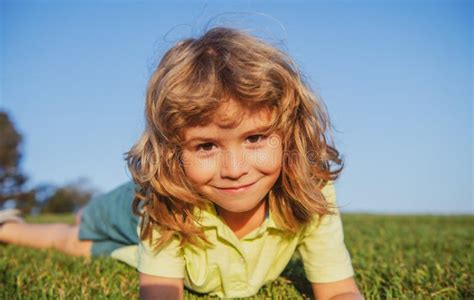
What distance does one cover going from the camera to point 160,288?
2779 mm

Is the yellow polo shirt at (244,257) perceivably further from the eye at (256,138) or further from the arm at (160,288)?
the eye at (256,138)

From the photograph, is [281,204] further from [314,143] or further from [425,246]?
[425,246]

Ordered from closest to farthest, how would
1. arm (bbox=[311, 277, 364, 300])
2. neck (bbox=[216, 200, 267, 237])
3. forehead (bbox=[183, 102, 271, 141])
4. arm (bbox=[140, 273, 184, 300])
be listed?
forehead (bbox=[183, 102, 271, 141]), arm (bbox=[140, 273, 184, 300]), arm (bbox=[311, 277, 364, 300]), neck (bbox=[216, 200, 267, 237])

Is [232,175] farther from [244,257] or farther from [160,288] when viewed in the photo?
[160,288]

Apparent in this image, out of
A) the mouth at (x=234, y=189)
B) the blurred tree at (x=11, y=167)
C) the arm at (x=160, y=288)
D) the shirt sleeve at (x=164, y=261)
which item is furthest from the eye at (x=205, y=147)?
the blurred tree at (x=11, y=167)

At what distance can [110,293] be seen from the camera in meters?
2.74

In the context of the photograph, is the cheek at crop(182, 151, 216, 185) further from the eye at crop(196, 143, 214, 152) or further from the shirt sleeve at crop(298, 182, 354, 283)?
the shirt sleeve at crop(298, 182, 354, 283)

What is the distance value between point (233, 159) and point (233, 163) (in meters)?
0.02

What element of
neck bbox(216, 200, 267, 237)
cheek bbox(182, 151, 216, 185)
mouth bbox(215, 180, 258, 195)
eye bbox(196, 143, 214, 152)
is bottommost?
neck bbox(216, 200, 267, 237)

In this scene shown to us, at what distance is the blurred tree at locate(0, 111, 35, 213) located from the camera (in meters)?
28.6

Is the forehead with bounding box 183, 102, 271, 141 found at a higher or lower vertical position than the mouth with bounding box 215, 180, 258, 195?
higher

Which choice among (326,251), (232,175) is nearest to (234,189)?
(232,175)

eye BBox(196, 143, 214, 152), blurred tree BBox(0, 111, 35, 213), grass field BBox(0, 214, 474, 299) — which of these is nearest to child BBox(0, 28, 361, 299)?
eye BBox(196, 143, 214, 152)

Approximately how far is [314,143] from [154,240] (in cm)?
113
